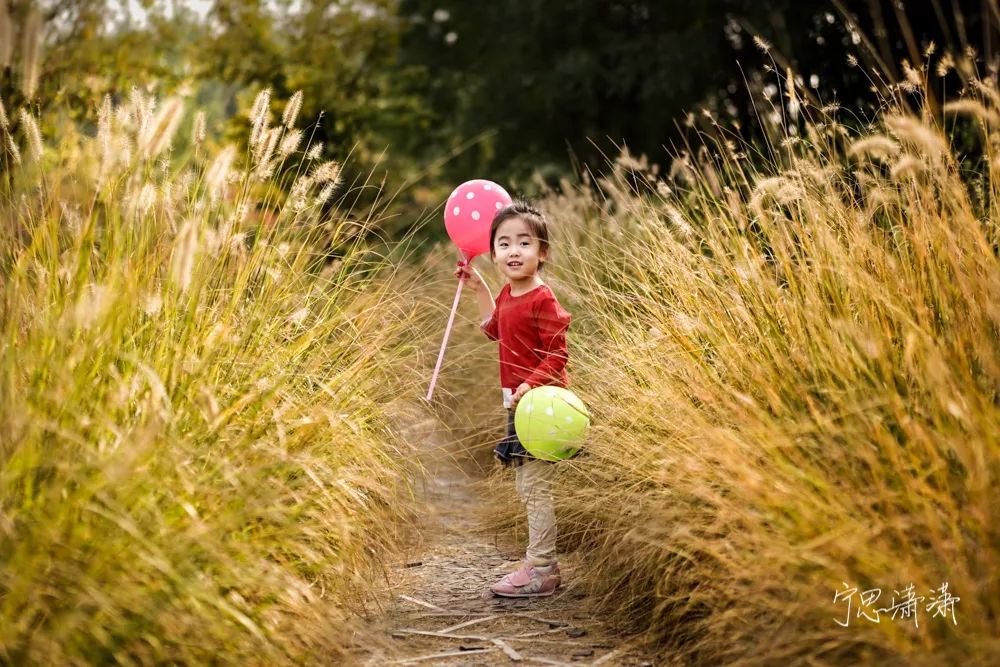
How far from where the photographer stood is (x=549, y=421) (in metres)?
3.31

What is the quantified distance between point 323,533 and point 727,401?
125 centimetres

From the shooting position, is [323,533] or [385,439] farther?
[385,439]

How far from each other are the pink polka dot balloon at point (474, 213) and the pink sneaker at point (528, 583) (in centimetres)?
143

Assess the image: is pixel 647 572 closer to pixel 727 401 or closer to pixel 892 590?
pixel 727 401

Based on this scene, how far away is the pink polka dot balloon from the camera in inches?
164

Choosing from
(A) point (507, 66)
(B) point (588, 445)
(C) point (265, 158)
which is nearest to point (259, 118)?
(C) point (265, 158)

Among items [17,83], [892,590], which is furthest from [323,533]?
[17,83]

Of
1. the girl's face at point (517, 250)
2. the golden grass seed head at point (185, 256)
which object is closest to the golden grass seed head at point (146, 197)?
the golden grass seed head at point (185, 256)

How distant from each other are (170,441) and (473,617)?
125 centimetres

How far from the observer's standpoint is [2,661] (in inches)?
79.9

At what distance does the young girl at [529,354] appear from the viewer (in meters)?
3.41

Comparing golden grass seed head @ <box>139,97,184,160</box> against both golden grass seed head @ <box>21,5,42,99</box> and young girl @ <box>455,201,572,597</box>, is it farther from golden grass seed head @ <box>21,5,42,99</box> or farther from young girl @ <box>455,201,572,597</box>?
young girl @ <box>455,201,572,597</box>

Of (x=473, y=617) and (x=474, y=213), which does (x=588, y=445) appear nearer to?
(x=473, y=617)

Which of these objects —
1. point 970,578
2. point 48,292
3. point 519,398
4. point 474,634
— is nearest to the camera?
point 970,578
